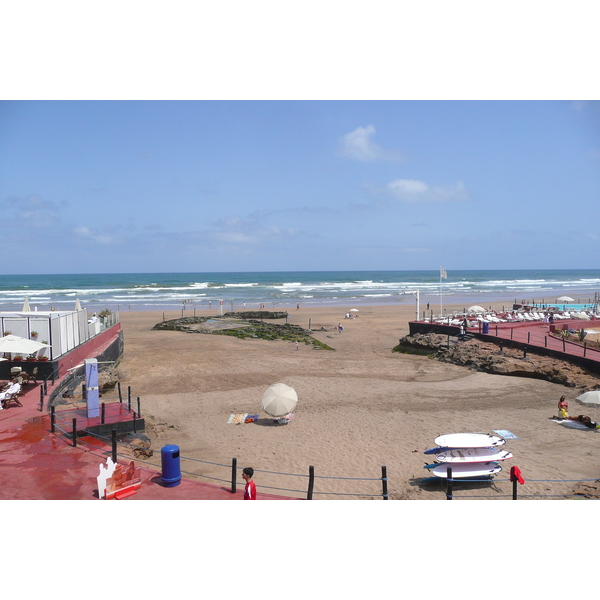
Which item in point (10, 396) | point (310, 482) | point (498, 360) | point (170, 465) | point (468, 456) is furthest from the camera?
point (498, 360)

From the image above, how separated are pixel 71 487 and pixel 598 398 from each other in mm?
13744

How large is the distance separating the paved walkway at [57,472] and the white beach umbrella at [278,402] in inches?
191

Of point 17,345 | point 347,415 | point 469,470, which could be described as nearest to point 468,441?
point 469,470

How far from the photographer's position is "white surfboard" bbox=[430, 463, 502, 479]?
33.4 feet

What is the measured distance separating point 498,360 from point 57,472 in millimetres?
18254

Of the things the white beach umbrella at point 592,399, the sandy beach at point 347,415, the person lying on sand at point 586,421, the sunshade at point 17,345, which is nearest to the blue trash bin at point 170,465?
the sandy beach at point 347,415

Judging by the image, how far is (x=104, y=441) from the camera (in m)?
11.5

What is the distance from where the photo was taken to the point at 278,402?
1416 centimetres

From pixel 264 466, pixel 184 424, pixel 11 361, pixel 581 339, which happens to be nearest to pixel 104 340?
pixel 11 361

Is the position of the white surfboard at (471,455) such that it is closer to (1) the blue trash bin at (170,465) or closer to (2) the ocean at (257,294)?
(1) the blue trash bin at (170,465)

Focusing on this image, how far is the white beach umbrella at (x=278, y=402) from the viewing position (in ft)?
46.3

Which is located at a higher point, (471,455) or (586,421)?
(471,455)

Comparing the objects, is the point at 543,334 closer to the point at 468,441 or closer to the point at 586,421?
the point at 586,421

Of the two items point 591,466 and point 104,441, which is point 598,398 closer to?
point 591,466
